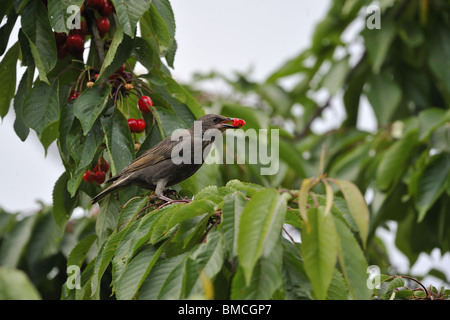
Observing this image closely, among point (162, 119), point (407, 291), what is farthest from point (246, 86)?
point (407, 291)

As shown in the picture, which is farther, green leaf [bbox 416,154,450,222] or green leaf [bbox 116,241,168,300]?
green leaf [bbox 416,154,450,222]

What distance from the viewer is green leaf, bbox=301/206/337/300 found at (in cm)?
198

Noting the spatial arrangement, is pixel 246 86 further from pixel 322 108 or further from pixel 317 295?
pixel 317 295

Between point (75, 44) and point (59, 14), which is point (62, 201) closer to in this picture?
point (75, 44)

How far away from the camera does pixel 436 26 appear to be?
7.03 meters

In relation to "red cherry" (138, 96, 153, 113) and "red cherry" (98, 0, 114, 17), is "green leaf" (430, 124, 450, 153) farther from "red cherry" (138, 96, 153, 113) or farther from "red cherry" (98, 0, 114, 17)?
"red cherry" (98, 0, 114, 17)

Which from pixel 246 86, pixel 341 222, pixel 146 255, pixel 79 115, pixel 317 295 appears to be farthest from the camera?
pixel 246 86

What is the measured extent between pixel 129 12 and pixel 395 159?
279cm

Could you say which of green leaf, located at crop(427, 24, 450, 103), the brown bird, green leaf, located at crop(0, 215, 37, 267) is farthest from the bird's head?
green leaf, located at crop(427, 24, 450, 103)

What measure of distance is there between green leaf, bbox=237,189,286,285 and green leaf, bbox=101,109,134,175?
4.43 feet
